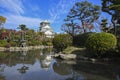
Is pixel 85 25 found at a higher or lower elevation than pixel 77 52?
higher

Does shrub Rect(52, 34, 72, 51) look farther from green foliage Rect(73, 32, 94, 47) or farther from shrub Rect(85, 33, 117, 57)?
shrub Rect(85, 33, 117, 57)

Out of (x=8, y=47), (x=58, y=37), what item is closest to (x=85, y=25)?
(x=58, y=37)

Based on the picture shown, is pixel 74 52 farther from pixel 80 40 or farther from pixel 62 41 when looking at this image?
pixel 80 40

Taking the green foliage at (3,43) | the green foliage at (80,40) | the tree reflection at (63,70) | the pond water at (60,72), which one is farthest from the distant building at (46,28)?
the tree reflection at (63,70)

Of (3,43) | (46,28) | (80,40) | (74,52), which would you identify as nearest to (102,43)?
(74,52)

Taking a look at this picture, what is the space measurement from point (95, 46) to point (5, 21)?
91.1 ft

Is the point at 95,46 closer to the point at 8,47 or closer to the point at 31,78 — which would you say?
the point at 31,78

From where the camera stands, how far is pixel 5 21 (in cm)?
3722

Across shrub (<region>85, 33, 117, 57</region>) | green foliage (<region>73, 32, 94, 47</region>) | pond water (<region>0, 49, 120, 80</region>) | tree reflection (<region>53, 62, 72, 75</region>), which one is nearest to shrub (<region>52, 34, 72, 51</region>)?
green foliage (<region>73, 32, 94, 47</region>)

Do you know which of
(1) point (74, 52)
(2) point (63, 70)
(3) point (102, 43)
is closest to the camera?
(2) point (63, 70)

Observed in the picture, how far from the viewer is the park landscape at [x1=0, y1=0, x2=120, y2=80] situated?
8962 millimetres

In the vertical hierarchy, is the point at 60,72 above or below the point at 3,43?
below

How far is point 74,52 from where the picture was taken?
1719 cm

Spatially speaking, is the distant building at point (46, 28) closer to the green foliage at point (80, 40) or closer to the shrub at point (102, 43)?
the green foliage at point (80, 40)
